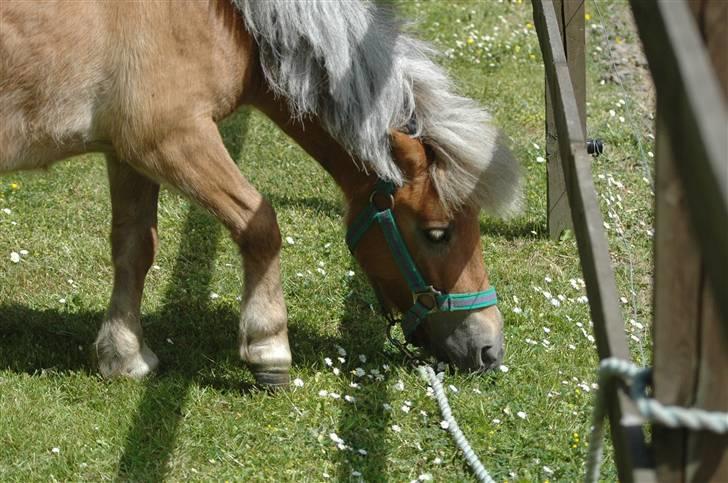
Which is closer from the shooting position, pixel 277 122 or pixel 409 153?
pixel 409 153

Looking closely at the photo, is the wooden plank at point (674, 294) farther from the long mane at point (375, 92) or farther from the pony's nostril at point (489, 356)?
the pony's nostril at point (489, 356)

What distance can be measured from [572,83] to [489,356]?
2007mm

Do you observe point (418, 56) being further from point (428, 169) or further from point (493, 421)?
point (493, 421)

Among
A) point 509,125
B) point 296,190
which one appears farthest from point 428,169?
point 509,125

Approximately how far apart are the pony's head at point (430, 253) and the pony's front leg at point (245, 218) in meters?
0.45

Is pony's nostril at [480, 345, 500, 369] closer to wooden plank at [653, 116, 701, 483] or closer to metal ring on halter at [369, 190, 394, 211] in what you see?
metal ring on halter at [369, 190, 394, 211]

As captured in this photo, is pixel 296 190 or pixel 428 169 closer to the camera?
pixel 428 169

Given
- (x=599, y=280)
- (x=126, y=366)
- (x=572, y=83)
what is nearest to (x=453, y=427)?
(x=126, y=366)

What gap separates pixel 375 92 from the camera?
4.03 m

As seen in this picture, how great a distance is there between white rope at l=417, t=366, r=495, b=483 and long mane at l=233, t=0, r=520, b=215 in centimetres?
76

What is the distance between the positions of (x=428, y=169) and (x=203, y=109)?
97cm

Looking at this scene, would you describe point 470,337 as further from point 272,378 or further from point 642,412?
point 642,412

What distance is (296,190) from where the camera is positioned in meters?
6.38

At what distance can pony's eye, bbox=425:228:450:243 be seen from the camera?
4.18m
